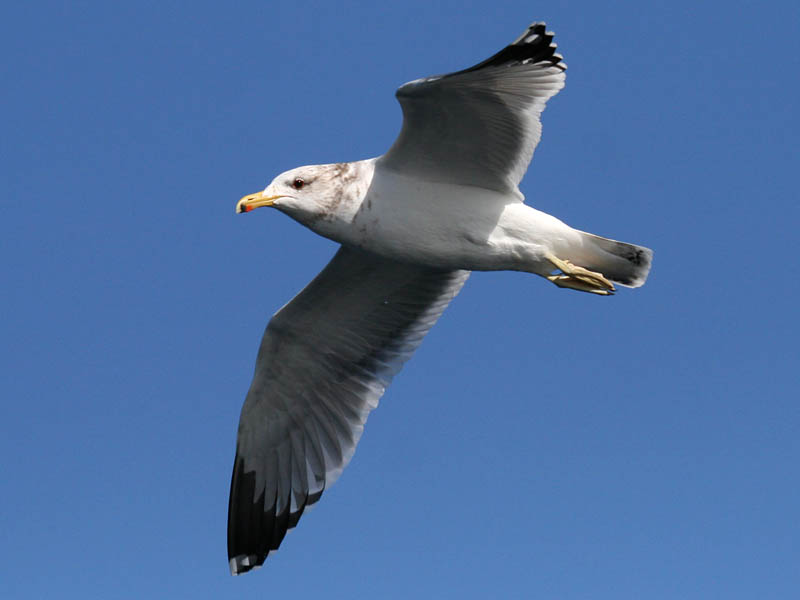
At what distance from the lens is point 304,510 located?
995 centimetres

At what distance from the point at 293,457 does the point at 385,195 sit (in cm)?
304

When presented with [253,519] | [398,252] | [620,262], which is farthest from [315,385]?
[620,262]

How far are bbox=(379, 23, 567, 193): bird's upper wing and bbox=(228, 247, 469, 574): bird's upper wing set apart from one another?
5.02ft

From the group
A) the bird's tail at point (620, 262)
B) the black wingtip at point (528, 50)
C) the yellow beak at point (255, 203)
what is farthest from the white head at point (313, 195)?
the bird's tail at point (620, 262)

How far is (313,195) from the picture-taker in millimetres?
7828

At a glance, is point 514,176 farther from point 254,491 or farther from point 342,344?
point 254,491

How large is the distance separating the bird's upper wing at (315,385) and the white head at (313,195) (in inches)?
60.3

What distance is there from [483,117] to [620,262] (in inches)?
60.3

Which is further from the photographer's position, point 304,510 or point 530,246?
point 304,510

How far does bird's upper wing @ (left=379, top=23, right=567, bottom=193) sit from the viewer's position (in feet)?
23.9

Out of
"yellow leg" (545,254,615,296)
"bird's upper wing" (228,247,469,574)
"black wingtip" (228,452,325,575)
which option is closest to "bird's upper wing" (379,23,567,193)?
"yellow leg" (545,254,615,296)

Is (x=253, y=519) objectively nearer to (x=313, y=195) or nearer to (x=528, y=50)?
(x=313, y=195)

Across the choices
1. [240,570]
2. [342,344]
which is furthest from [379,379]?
[240,570]

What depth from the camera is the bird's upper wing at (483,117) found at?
7289 mm
